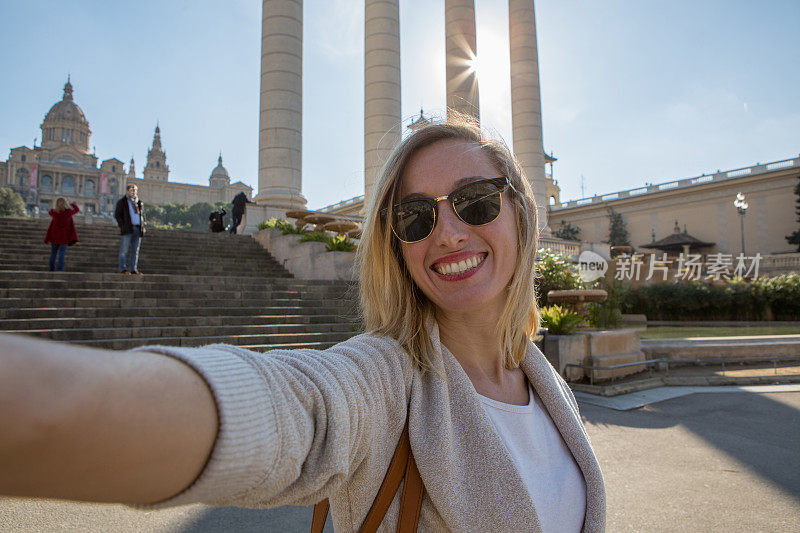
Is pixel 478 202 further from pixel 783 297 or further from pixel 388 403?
pixel 783 297

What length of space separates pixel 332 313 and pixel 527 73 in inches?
928

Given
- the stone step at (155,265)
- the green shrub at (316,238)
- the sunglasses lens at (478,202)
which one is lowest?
the sunglasses lens at (478,202)

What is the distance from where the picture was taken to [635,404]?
257 inches

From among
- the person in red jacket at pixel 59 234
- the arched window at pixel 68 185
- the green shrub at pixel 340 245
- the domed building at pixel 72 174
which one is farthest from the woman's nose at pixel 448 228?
the arched window at pixel 68 185

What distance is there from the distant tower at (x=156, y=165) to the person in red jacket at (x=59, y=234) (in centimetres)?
13983

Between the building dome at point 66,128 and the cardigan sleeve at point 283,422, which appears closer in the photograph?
the cardigan sleeve at point 283,422

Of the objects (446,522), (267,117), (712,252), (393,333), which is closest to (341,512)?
(446,522)

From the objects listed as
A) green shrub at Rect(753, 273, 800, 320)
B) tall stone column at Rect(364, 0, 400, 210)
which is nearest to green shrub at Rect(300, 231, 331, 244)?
tall stone column at Rect(364, 0, 400, 210)

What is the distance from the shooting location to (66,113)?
115 meters

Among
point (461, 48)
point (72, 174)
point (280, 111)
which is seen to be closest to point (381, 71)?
point (461, 48)

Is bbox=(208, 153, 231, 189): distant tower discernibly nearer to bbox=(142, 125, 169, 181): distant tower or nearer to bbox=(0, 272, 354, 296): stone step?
bbox=(142, 125, 169, 181): distant tower

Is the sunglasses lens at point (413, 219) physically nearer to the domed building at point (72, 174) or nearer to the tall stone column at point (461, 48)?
the tall stone column at point (461, 48)

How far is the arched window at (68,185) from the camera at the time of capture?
10650 cm

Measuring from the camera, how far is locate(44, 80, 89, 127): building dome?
113812 millimetres
